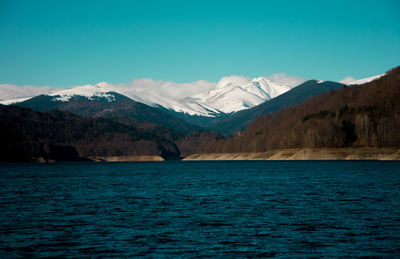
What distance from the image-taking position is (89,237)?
3678 centimetres

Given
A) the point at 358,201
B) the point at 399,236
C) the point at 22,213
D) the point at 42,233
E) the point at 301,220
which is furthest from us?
the point at 358,201

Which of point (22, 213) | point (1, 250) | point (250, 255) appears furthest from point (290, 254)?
point (22, 213)

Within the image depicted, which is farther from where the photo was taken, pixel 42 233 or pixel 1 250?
pixel 42 233

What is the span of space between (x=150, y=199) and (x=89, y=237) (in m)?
27.5

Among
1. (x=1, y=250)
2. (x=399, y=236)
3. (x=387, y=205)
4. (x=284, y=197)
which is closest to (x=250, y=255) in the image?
(x=399, y=236)

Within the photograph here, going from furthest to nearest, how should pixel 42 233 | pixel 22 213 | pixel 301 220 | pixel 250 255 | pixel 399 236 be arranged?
pixel 22 213
pixel 301 220
pixel 42 233
pixel 399 236
pixel 250 255

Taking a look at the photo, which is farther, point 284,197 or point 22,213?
point 284,197

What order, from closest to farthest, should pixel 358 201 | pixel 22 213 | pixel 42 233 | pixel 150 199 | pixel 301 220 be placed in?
pixel 42 233, pixel 301 220, pixel 22 213, pixel 358 201, pixel 150 199

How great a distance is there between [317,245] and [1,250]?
20.8 metres

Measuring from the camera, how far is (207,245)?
33.6 metres

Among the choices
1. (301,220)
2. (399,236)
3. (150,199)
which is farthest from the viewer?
(150,199)

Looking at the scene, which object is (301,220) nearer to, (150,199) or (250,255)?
(250,255)

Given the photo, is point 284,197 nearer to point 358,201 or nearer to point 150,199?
point 358,201

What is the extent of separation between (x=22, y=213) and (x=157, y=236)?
2027cm
